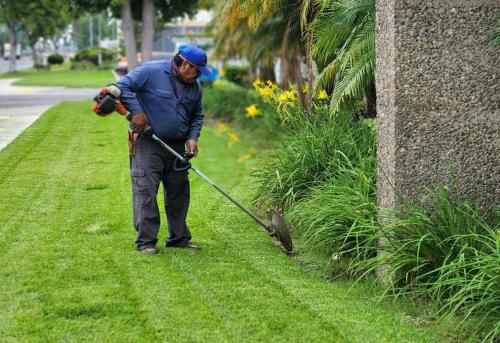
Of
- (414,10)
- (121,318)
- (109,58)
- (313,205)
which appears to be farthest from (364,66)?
(109,58)

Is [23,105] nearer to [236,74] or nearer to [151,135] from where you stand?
[236,74]

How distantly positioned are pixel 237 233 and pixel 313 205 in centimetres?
92

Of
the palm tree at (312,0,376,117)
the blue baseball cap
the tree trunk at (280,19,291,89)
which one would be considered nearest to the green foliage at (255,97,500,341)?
the palm tree at (312,0,376,117)

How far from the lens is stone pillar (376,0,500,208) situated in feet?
20.0

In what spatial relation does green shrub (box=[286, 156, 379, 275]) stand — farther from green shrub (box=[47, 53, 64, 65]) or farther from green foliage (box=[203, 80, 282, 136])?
green shrub (box=[47, 53, 64, 65])

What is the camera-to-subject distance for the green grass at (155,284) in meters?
5.21

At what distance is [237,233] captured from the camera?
8047 mm

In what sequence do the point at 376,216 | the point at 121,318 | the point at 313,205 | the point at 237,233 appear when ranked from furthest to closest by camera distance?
the point at 237,233 < the point at 313,205 < the point at 376,216 < the point at 121,318

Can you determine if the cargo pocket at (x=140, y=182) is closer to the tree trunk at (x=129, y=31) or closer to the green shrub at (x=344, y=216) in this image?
the green shrub at (x=344, y=216)

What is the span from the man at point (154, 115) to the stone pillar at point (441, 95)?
1687mm

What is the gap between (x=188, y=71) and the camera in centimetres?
702

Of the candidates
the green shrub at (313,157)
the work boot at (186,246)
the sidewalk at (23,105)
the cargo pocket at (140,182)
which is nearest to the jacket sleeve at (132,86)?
the cargo pocket at (140,182)

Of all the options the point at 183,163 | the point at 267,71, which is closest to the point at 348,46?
the point at 183,163

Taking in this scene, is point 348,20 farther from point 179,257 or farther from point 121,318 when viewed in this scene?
point 121,318
